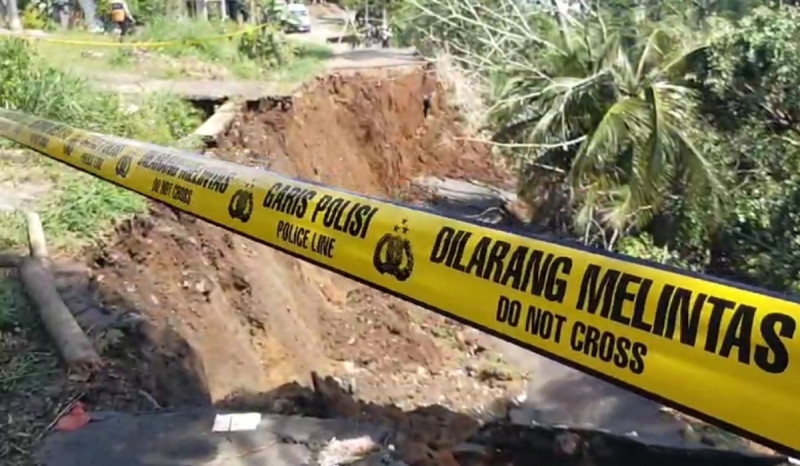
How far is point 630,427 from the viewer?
893 centimetres

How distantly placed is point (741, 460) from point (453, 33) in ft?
67.2

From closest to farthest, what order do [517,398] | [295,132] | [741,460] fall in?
[741,460] → [517,398] → [295,132]

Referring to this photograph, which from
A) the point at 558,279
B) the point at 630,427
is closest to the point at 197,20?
the point at 630,427

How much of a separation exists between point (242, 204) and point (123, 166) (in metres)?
1.36

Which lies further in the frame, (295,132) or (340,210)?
(295,132)

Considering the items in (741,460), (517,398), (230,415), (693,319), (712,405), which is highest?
(693,319)

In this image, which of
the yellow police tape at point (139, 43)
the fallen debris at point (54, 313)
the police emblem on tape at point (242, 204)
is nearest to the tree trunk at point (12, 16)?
the yellow police tape at point (139, 43)

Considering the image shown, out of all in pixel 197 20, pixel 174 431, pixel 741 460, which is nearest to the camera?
pixel 174 431

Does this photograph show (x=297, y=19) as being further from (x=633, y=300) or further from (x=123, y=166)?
(x=633, y=300)

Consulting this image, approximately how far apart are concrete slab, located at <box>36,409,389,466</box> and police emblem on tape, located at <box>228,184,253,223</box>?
3.37 ft

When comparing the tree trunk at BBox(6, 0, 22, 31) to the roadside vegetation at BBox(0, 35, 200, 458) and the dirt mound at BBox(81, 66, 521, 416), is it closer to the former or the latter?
the dirt mound at BBox(81, 66, 521, 416)

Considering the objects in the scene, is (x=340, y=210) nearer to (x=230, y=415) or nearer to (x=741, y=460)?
(x=230, y=415)

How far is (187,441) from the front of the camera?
3951mm

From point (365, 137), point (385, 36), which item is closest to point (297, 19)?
point (385, 36)
